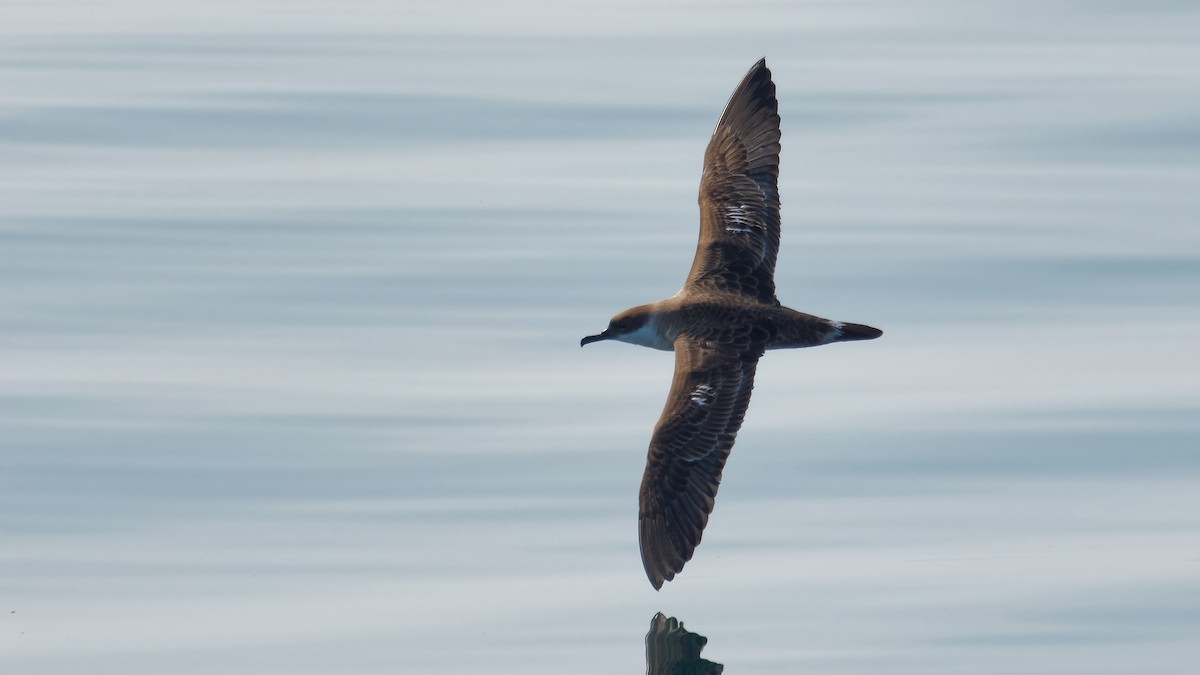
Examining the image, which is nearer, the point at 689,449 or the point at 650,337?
the point at 689,449

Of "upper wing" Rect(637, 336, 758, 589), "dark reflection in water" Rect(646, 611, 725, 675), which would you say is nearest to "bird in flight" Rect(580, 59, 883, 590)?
"upper wing" Rect(637, 336, 758, 589)

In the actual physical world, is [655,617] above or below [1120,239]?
below

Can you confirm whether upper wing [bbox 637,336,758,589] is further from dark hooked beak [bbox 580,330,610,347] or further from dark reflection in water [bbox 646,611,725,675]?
dark hooked beak [bbox 580,330,610,347]

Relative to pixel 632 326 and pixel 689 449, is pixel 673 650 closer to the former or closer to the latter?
pixel 689 449

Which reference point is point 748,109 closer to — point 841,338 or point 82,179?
point 841,338

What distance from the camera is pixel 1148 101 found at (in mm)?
16391

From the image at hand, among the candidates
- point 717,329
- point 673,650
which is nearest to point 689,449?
point 717,329

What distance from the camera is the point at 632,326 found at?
1152 centimetres

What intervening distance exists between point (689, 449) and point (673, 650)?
4.95ft

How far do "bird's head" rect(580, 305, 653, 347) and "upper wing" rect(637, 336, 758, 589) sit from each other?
33 centimetres

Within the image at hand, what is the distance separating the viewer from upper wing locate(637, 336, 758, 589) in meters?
10.3

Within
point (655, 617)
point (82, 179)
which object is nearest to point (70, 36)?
point (82, 179)

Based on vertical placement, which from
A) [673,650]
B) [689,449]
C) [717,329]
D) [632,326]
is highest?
[632,326]

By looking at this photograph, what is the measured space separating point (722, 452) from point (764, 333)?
0.77 meters
